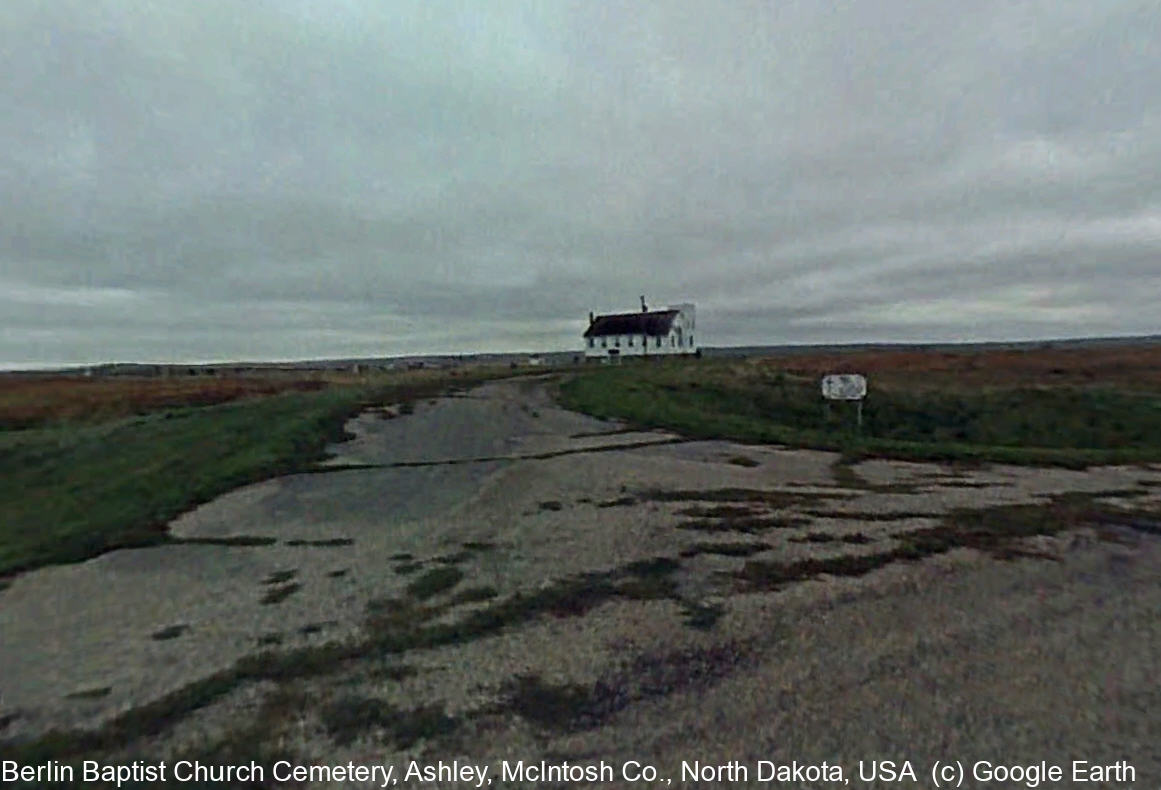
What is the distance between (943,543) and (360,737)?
6033 millimetres

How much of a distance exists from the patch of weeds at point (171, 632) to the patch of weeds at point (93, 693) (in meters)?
0.87

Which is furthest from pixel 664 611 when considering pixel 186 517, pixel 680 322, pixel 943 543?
pixel 680 322

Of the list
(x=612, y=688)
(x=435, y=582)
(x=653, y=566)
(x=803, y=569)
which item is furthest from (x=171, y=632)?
(x=803, y=569)

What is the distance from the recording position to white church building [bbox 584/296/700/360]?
7112cm

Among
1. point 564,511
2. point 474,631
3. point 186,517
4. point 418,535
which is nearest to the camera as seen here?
point 474,631

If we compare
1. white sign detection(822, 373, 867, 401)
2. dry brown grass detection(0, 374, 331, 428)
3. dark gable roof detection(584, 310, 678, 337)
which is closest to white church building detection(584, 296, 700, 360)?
dark gable roof detection(584, 310, 678, 337)

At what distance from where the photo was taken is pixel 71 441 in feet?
74.3

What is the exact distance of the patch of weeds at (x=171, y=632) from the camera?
217 inches

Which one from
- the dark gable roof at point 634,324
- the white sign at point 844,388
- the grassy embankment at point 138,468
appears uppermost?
the dark gable roof at point 634,324

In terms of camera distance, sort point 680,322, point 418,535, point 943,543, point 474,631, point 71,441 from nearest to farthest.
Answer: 1. point 474,631
2. point 943,543
3. point 418,535
4. point 71,441
5. point 680,322

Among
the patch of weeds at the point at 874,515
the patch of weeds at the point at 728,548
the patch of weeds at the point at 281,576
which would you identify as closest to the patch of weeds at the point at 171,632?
the patch of weeds at the point at 281,576

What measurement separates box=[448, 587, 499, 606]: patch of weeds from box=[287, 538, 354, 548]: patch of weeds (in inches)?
96.0

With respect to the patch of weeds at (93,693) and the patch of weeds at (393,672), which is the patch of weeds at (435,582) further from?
the patch of weeds at (93,693)

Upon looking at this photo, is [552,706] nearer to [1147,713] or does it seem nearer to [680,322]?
[1147,713]
